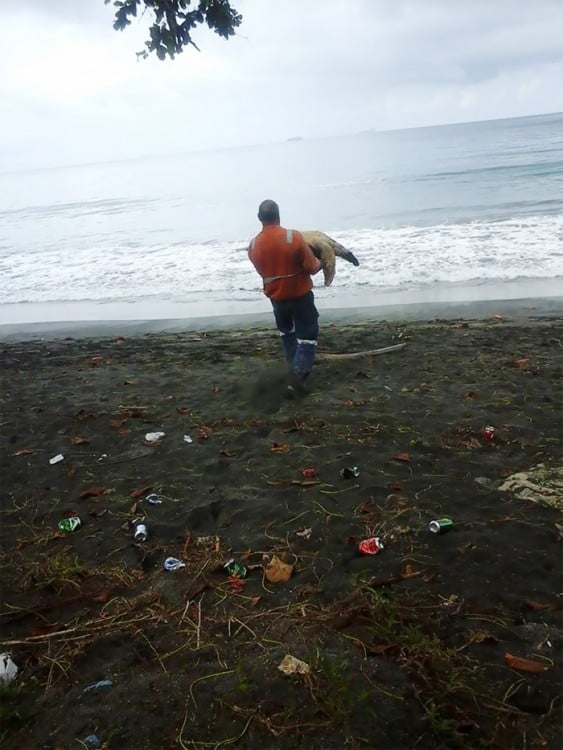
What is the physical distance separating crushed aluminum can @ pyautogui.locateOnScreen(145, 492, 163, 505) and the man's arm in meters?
2.83

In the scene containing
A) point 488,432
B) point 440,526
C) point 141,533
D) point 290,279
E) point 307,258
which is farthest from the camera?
point 290,279

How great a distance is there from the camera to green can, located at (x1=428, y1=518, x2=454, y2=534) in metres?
3.14

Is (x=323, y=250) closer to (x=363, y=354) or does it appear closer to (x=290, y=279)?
(x=290, y=279)

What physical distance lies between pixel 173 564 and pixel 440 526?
1608 millimetres

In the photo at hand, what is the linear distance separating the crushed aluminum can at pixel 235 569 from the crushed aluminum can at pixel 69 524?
118cm

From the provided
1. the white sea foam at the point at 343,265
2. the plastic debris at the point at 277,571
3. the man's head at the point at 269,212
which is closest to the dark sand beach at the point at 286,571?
the plastic debris at the point at 277,571

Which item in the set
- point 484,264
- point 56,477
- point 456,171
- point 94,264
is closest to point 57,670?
point 56,477

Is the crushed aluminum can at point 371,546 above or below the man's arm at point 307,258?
below

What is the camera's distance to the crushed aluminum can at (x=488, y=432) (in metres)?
4.45

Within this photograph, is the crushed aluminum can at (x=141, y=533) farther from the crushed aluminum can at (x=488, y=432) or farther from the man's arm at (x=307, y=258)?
the man's arm at (x=307, y=258)

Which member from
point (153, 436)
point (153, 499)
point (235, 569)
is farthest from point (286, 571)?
point (153, 436)

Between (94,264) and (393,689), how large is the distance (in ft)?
62.6

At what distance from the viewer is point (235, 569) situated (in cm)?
296

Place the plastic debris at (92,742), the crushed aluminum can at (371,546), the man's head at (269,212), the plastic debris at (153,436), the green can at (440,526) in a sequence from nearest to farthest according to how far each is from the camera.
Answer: the plastic debris at (92,742), the crushed aluminum can at (371,546), the green can at (440,526), the plastic debris at (153,436), the man's head at (269,212)
